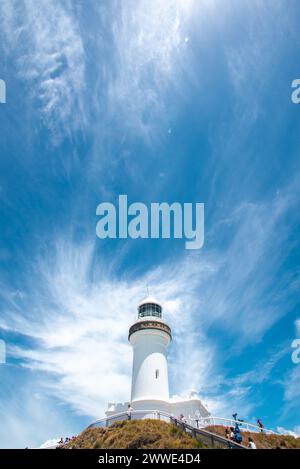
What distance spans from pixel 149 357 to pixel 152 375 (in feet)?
4.98

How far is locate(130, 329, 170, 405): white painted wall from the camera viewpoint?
28.3m

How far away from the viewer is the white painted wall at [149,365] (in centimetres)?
2828

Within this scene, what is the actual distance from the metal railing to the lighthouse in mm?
2310

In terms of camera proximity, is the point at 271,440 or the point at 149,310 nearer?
the point at 271,440

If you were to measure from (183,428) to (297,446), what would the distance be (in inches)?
263

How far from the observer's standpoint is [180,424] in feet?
71.2

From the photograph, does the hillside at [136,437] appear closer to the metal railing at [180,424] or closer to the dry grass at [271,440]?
the metal railing at [180,424]

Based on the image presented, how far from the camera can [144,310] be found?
33188 millimetres

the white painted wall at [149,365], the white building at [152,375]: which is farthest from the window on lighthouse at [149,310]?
the white painted wall at [149,365]

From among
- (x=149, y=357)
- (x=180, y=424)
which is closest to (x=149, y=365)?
(x=149, y=357)

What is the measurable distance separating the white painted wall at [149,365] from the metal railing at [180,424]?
7.94 ft

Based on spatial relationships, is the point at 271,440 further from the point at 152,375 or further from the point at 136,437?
the point at 152,375
